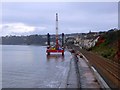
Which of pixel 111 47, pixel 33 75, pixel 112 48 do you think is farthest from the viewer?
pixel 111 47

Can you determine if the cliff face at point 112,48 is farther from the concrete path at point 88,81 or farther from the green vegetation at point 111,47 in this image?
the concrete path at point 88,81

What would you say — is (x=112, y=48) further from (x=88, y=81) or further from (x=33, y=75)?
(x=88, y=81)

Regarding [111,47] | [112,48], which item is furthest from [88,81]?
[111,47]

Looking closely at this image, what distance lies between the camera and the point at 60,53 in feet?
338

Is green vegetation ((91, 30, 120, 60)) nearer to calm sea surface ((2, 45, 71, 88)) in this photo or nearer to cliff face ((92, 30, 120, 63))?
cliff face ((92, 30, 120, 63))

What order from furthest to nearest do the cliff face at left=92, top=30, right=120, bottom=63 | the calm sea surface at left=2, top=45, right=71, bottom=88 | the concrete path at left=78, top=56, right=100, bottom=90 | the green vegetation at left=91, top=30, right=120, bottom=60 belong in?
the green vegetation at left=91, top=30, right=120, bottom=60 → the cliff face at left=92, top=30, right=120, bottom=63 → the calm sea surface at left=2, top=45, right=71, bottom=88 → the concrete path at left=78, top=56, right=100, bottom=90

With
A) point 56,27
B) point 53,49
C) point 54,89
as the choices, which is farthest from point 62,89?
point 56,27

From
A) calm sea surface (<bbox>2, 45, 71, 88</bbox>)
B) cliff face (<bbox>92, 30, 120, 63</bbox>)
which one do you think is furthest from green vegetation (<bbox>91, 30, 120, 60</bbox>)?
calm sea surface (<bbox>2, 45, 71, 88</bbox>)

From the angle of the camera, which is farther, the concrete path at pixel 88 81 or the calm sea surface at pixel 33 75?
the calm sea surface at pixel 33 75

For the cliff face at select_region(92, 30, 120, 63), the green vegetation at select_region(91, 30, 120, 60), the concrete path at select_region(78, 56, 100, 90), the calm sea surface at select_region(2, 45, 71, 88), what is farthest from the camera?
the green vegetation at select_region(91, 30, 120, 60)

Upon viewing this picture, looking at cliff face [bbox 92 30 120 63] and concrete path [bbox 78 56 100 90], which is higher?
cliff face [bbox 92 30 120 63]

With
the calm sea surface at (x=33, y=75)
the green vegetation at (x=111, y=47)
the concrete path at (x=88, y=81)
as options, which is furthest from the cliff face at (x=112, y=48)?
the calm sea surface at (x=33, y=75)

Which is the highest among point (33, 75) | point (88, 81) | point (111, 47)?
point (111, 47)

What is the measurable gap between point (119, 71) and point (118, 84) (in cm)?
121
